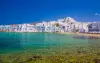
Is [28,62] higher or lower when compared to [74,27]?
lower

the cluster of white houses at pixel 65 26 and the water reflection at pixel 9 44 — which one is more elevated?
the cluster of white houses at pixel 65 26

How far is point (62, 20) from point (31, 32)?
4544 millimetres

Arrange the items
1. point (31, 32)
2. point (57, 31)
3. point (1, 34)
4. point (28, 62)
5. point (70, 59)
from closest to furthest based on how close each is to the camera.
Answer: point (28, 62)
point (70, 59)
point (57, 31)
point (31, 32)
point (1, 34)

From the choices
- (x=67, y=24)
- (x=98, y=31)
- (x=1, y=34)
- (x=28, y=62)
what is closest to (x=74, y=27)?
(x=67, y=24)

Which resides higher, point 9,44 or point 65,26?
point 65,26

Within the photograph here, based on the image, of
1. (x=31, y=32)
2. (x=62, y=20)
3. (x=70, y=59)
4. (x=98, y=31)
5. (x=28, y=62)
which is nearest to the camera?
(x=28, y=62)

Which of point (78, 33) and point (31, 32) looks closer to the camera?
point (78, 33)

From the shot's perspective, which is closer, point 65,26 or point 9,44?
point 9,44

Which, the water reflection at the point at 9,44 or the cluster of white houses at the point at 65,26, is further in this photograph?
the cluster of white houses at the point at 65,26

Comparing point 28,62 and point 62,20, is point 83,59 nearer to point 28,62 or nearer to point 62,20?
point 28,62

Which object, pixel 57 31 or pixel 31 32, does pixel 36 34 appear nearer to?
pixel 31 32

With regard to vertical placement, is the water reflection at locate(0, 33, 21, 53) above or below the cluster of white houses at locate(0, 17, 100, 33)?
below

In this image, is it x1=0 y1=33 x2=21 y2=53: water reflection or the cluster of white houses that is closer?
x1=0 y1=33 x2=21 y2=53: water reflection

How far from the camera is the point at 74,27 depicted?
46.4 feet
